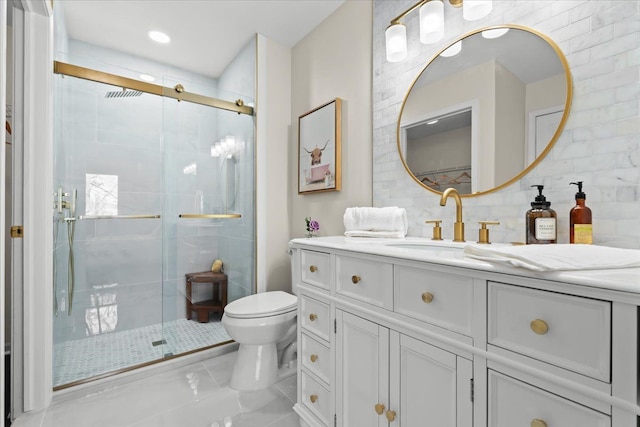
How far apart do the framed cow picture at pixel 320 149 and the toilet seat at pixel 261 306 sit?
0.80m

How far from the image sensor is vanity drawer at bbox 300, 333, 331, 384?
4.15 feet

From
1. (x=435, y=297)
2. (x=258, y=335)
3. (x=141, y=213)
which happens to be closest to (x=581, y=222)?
(x=435, y=297)

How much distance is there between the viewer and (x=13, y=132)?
4.91 ft

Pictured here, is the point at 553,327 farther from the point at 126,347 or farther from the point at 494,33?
the point at 126,347

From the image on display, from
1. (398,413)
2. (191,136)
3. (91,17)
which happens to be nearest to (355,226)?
(398,413)

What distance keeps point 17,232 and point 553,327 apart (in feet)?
7.34

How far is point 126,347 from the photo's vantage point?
6.93ft

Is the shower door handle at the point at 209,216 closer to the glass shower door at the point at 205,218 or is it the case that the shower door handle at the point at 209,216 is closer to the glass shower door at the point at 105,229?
the glass shower door at the point at 205,218

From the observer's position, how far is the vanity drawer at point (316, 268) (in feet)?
4.12

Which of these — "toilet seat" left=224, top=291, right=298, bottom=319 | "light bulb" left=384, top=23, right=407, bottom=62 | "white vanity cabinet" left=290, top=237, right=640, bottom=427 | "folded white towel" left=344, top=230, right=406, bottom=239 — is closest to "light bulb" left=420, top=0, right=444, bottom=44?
"light bulb" left=384, top=23, right=407, bottom=62

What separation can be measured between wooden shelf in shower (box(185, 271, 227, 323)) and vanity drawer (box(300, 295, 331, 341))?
1.27 m


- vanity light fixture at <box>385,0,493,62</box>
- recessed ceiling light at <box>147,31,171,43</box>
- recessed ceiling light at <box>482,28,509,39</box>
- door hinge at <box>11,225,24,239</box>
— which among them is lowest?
door hinge at <box>11,225,24,239</box>

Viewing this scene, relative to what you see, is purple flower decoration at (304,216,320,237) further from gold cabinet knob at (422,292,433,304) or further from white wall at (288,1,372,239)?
gold cabinet knob at (422,292,433,304)

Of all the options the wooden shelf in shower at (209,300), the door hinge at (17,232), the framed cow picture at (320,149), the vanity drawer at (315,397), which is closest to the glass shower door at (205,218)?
the wooden shelf in shower at (209,300)
